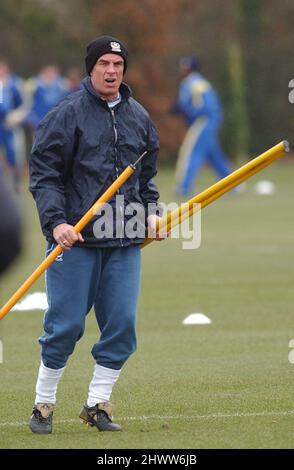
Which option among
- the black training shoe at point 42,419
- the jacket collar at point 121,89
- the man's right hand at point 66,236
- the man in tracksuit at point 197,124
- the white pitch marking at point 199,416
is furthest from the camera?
the man in tracksuit at point 197,124

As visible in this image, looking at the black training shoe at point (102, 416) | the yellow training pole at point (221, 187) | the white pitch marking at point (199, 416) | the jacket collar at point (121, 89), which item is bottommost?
the white pitch marking at point (199, 416)

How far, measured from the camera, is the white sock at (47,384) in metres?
7.46

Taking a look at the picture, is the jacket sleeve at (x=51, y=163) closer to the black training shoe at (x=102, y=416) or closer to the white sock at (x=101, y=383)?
the white sock at (x=101, y=383)

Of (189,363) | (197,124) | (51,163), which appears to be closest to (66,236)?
(51,163)

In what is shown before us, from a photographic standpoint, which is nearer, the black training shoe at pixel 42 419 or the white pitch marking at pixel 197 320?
the black training shoe at pixel 42 419

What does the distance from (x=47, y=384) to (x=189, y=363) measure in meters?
2.46

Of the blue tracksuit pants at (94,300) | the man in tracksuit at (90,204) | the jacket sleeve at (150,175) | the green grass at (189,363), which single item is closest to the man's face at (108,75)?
the man in tracksuit at (90,204)

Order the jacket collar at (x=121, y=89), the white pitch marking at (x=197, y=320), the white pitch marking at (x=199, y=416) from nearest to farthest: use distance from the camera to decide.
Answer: the jacket collar at (x=121, y=89), the white pitch marking at (x=199, y=416), the white pitch marking at (x=197, y=320)

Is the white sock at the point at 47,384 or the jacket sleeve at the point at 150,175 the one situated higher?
the jacket sleeve at the point at 150,175

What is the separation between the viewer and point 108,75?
7.26 m

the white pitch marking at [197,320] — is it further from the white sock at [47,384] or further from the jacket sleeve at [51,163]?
the jacket sleeve at [51,163]

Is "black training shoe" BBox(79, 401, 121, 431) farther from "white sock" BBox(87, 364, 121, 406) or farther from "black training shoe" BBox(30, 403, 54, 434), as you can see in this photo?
"black training shoe" BBox(30, 403, 54, 434)

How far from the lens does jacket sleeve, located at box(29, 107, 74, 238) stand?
716 cm

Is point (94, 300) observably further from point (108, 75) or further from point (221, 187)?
point (108, 75)
